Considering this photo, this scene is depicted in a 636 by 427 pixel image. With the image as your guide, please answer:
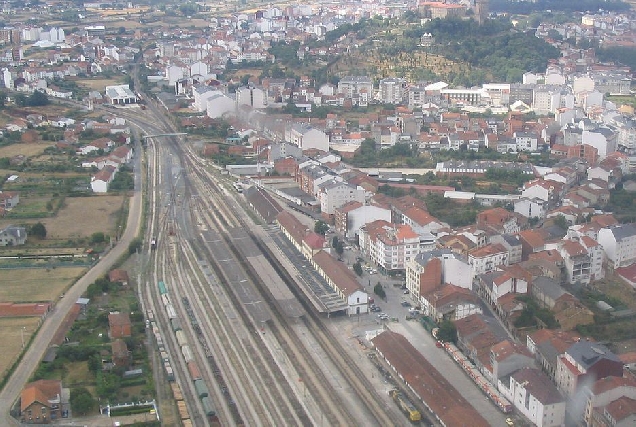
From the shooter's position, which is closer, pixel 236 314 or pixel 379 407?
pixel 379 407

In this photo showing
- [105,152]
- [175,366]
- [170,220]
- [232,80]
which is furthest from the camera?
[232,80]

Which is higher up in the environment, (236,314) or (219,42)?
(219,42)

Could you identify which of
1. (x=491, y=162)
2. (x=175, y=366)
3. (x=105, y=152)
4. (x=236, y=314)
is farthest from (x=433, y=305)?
(x=105, y=152)

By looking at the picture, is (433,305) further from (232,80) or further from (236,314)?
(232,80)

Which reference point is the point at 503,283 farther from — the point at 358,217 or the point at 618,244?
the point at 358,217

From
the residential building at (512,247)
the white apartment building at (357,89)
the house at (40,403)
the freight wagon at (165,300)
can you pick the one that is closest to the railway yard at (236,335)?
the freight wagon at (165,300)

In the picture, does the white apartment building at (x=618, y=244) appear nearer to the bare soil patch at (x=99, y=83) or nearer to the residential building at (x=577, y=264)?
the residential building at (x=577, y=264)

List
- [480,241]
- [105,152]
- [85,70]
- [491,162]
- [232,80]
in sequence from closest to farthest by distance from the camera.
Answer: [480,241]
[491,162]
[105,152]
[232,80]
[85,70]
